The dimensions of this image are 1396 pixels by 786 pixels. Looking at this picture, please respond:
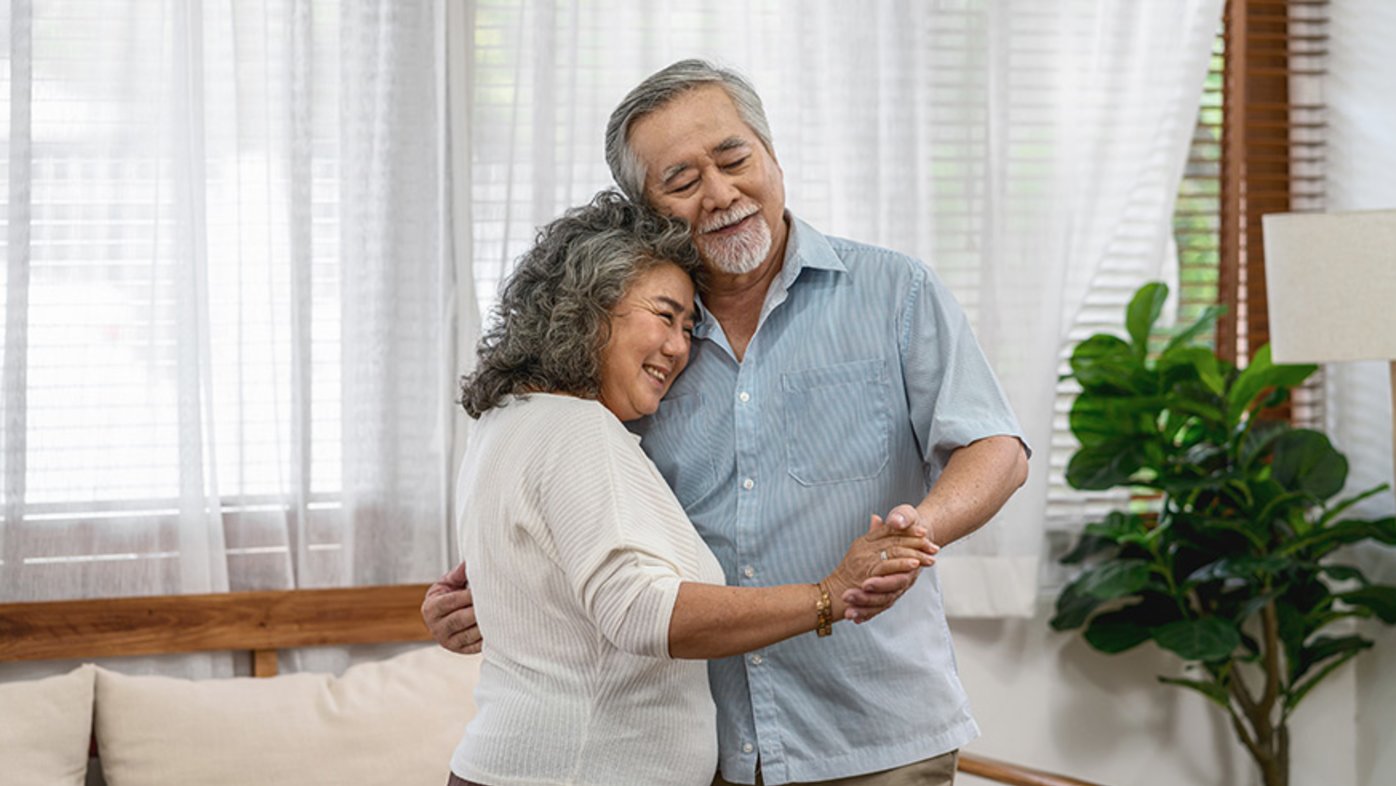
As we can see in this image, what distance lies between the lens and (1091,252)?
3068 mm

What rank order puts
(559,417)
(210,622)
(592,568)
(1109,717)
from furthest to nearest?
(1109,717), (210,622), (559,417), (592,568)

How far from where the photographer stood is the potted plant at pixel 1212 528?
2.97 meters

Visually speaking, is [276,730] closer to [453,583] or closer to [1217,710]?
[453,583]

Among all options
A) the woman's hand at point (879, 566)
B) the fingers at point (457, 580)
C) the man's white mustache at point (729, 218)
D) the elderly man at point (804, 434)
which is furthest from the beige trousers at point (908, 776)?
the man's white mustache at point (729, 218)

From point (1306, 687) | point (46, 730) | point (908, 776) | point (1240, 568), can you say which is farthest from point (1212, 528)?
point (46, 730)

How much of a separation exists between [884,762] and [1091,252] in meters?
1.69

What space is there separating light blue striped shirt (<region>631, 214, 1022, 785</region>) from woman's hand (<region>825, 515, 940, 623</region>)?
210 mm

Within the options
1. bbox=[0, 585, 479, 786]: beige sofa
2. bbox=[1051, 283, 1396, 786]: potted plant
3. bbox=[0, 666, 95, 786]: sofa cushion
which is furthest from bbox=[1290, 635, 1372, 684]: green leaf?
bbox=[0, 666, 95, 786]: sofa cushion

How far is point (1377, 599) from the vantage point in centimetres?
305

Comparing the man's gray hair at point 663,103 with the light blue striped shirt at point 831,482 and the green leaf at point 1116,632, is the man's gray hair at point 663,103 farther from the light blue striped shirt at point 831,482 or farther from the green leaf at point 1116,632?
the green leaf at point 1116,632

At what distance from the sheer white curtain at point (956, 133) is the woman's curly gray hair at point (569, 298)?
115 cm

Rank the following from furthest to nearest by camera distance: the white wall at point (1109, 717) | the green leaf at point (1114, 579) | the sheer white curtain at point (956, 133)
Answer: the white wall at point (1109, 717), the green leaf at point (1114, 579), the sheer white curtain at point (956, 133)

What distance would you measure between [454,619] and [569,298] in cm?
45

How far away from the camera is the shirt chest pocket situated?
5.58 ft
